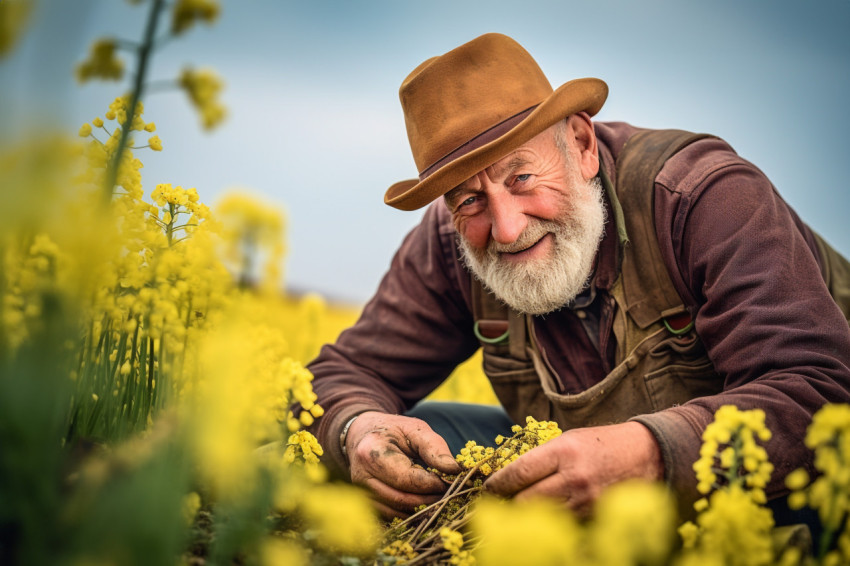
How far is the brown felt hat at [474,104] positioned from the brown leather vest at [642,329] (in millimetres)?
404

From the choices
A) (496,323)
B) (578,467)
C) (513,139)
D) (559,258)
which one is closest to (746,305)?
(559,258)

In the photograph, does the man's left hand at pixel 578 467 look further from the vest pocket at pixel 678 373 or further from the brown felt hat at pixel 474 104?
the brown felt hat at pixel 474 104

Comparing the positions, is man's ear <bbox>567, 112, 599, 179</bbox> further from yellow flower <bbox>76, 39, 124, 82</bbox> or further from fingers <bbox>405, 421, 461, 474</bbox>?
yellow flower <bbox>76, 39, 124, 82</bbox>

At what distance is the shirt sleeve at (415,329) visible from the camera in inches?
145

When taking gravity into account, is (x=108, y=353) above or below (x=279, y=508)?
above

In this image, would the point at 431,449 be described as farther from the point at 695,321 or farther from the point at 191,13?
the point at 191,13

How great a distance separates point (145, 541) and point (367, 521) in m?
0.44

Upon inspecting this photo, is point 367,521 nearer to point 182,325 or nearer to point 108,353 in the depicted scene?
point 182,325

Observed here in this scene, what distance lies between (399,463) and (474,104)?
1.50 meters

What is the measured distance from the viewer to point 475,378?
710cm

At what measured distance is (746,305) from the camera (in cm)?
241

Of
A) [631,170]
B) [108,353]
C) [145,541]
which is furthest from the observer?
[631,170]

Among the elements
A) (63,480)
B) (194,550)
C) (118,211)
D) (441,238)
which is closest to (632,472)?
(194,550)

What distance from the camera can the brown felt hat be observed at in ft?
9.21
